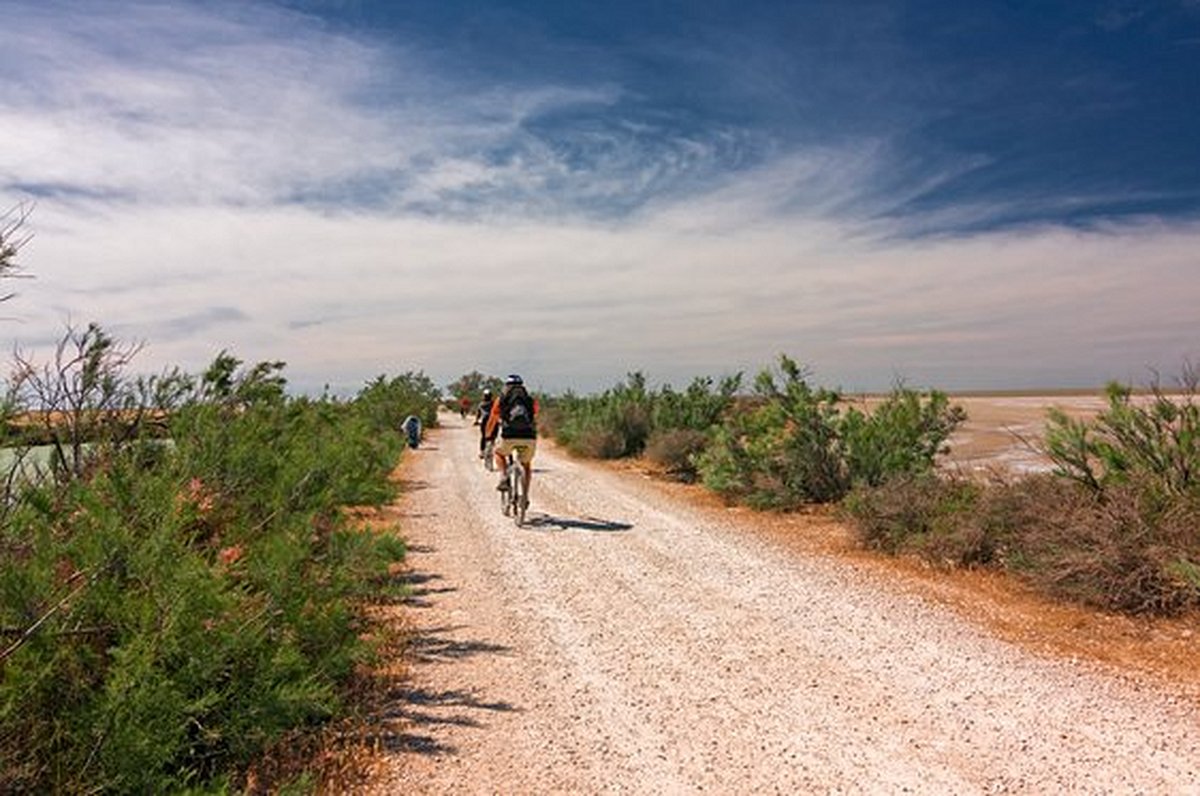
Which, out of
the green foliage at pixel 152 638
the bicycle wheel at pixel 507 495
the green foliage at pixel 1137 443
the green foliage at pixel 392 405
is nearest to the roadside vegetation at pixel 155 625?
the green foliage at pixel 152 638

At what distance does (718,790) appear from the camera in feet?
13.4

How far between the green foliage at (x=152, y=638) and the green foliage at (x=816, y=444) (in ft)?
29.1

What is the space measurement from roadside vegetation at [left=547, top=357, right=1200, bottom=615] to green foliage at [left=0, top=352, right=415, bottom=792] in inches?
264

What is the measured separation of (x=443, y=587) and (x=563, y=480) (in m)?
9.68

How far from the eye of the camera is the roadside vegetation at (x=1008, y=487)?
23.6 ft

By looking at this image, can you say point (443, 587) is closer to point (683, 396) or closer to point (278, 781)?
point (278, 781)

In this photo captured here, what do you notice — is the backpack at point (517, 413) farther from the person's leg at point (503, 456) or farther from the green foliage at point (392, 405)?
the green foliage at point (392, 405)

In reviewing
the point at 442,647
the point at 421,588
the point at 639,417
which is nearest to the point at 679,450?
the point at 639,417

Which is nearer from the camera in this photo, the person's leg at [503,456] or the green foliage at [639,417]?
the person's leg at [503,456]

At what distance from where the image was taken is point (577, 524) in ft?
39.6

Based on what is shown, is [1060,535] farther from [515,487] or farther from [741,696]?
[515,487]

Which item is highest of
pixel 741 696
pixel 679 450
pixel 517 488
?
pixel 679 450

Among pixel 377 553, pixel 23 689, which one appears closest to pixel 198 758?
pixel 23 689

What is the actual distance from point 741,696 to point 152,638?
12.0 ft
